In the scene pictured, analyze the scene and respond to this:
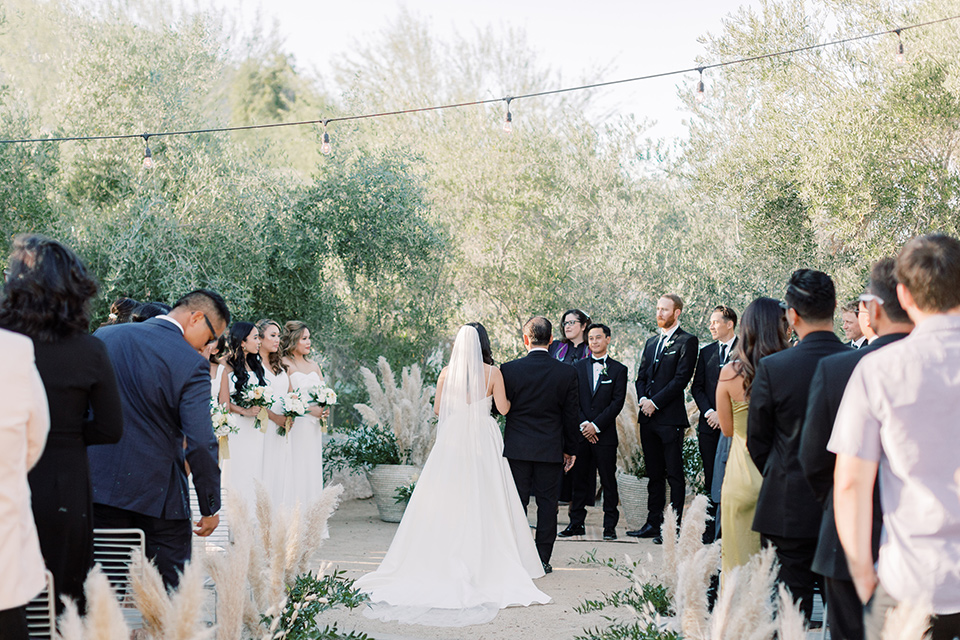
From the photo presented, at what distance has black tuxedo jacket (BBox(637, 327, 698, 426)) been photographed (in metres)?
8.05

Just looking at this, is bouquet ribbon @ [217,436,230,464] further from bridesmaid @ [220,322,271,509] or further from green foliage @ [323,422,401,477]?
green foliage @ [323,422,401,477]

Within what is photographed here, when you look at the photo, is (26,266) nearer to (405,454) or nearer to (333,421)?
(405,454)

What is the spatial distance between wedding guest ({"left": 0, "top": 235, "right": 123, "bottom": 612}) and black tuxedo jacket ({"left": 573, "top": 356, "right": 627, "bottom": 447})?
18.4 feet

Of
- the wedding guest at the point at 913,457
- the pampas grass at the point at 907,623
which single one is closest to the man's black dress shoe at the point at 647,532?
the wedding guest at the point at 913,457

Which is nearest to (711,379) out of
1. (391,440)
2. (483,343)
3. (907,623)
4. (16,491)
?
(483,343)

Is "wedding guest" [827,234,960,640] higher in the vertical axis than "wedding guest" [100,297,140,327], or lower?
lower

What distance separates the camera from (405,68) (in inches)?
804

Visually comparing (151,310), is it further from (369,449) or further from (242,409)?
(369,449)

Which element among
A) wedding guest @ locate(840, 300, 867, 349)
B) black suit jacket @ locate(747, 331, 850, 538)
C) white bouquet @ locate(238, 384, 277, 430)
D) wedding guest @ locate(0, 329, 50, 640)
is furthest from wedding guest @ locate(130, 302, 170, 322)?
wedding guest @ locate(840, 300, 867, 349)

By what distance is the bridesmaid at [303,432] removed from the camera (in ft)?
26.1

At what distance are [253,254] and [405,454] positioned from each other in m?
3.78

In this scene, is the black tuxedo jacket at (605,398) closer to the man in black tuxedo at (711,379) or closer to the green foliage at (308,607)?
the man in black tuxedo at (711,379)

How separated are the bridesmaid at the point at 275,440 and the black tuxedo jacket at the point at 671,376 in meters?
3.45

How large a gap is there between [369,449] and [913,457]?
303 inches
